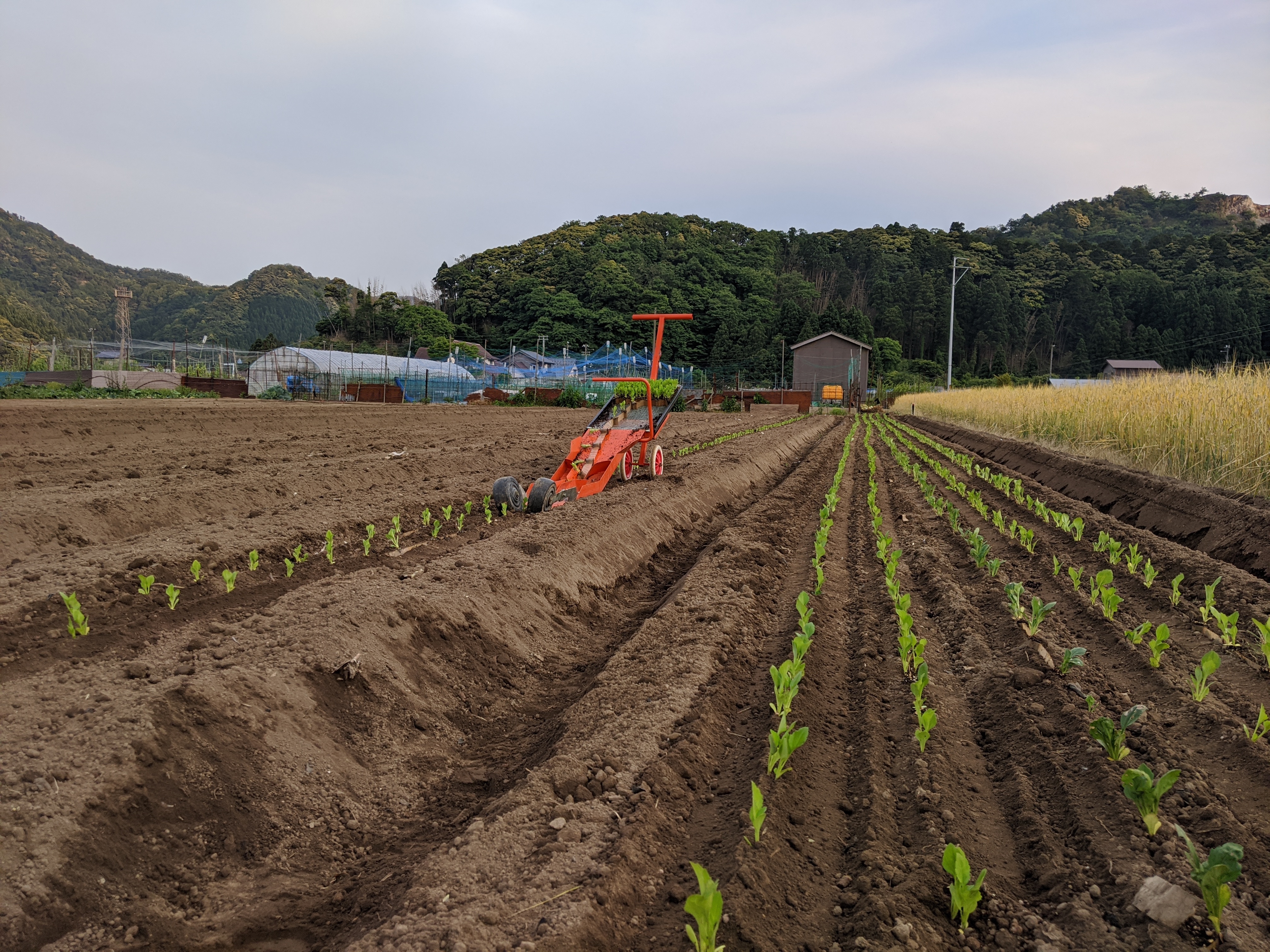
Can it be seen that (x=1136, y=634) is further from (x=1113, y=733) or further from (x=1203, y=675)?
(x=1113, y=733)

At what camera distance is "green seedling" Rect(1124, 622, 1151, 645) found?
388 cm

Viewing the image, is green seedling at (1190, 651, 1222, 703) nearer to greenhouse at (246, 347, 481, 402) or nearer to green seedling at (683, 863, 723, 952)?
green seedling at (683, 863, 723, 952)

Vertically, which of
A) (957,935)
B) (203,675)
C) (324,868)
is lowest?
(324,868)

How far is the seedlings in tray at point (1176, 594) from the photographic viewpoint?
15.1 ft

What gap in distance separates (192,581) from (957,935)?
5.22m

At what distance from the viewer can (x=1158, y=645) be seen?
379cm

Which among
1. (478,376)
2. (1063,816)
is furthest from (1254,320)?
(1063,816)

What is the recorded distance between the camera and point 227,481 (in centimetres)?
846

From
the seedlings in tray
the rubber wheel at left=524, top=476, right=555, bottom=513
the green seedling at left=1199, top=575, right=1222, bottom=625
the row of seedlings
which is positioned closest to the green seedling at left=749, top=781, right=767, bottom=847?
the row of seedlings

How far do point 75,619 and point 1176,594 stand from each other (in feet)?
22.5

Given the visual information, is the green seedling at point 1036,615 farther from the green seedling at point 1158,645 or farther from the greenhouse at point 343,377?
the greenhouse at point 343,377

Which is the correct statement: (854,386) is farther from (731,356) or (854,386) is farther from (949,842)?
(949,842)

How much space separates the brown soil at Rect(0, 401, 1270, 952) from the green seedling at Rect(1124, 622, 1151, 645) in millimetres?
108

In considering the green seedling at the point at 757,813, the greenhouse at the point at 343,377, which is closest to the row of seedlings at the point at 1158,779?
the green seedling at the point at 757,813
